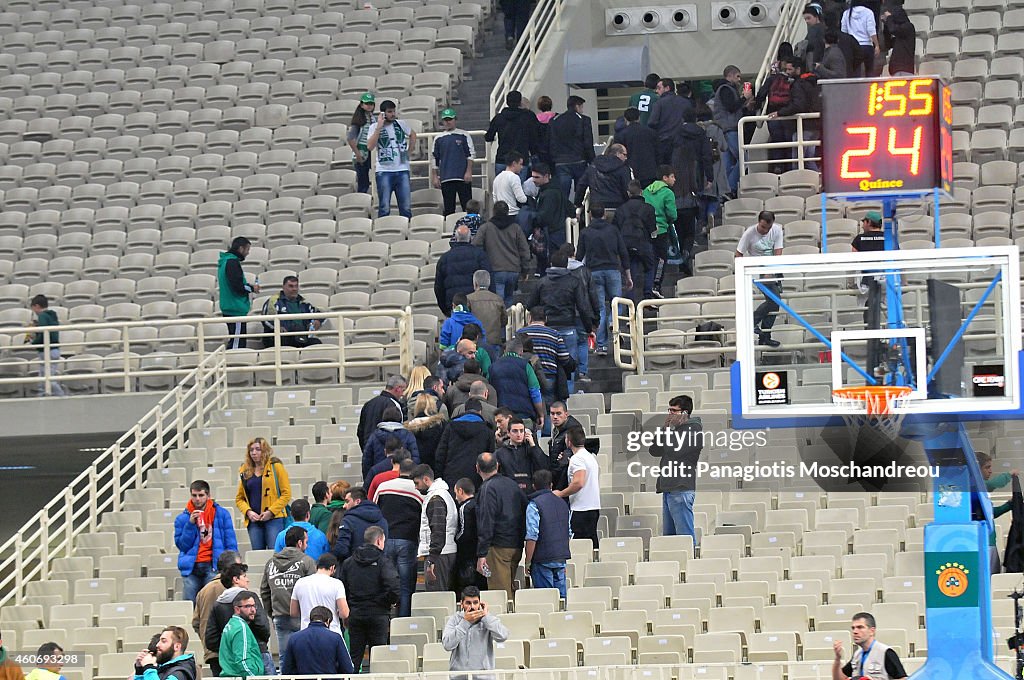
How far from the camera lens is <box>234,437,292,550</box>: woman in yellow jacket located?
51.2 ft

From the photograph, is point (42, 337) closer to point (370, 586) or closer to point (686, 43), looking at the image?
point (370, 586)

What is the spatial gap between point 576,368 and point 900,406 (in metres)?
7.09

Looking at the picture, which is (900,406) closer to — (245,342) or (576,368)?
(576,368)

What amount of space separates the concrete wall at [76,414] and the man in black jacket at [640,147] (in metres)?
5.13

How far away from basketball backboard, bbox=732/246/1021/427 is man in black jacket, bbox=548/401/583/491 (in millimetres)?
4178

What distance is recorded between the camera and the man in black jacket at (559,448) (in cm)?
1514

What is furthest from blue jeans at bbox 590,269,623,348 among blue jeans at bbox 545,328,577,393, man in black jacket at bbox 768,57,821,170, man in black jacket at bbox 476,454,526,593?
man in black jacket at bbox 476,454,526,593

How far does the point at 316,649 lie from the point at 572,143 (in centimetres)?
896

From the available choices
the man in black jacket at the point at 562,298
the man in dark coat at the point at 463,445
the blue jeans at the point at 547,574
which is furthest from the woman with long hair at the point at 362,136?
the blue jeans at the point at 547,574

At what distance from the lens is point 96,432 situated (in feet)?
62.6

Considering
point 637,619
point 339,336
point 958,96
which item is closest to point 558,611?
point 637,619

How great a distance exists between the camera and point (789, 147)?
2155 cm

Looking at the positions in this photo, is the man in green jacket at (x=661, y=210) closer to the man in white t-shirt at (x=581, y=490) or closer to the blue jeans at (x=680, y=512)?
the blue jeans at (x=680, y=512)

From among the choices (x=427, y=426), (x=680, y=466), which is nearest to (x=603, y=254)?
(x=427, y=426)
